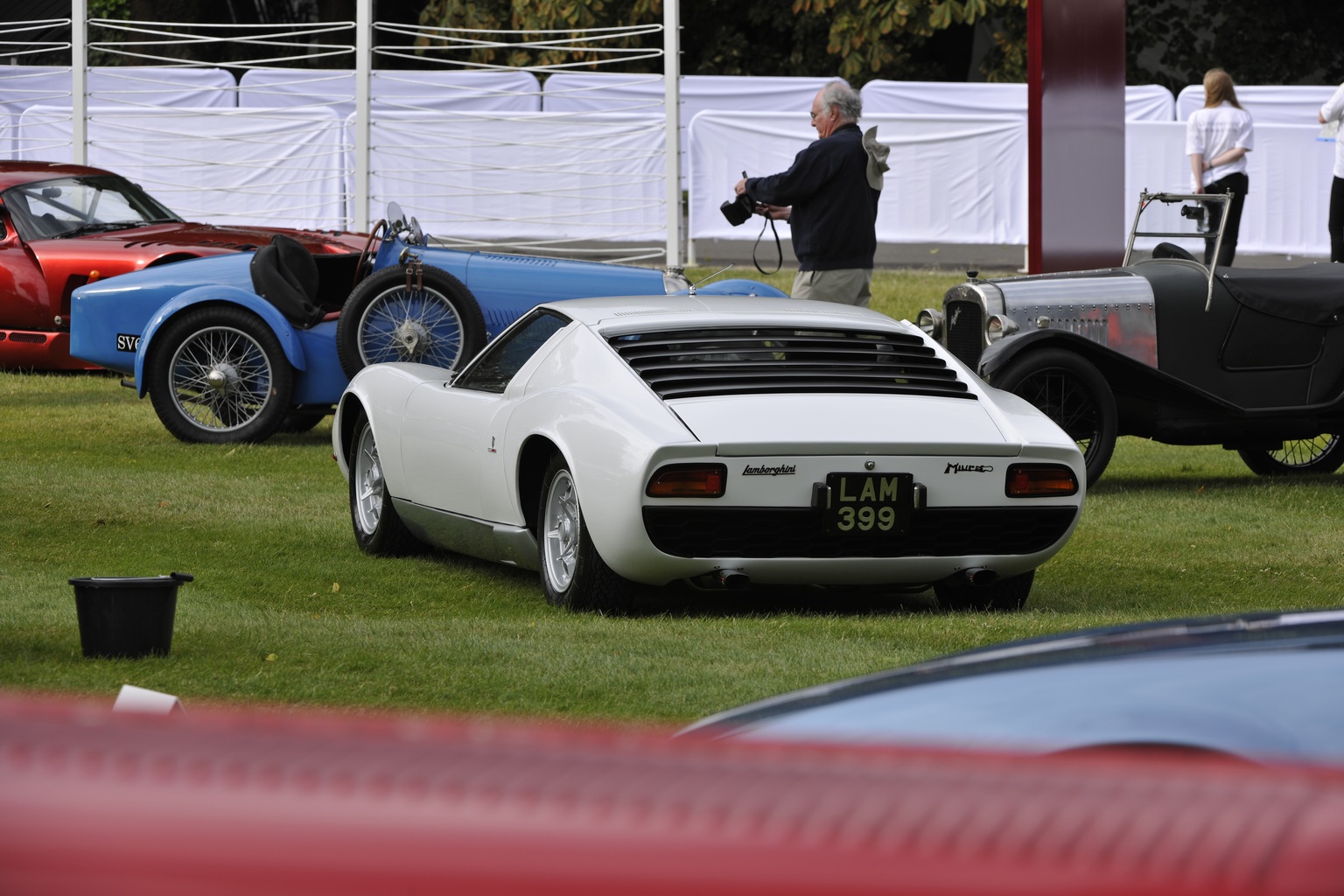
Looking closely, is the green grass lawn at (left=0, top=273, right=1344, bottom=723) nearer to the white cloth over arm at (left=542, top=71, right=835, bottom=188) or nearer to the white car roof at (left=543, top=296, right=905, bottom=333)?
the white car roof at (left=543, top=296, right=905, bottom=333)

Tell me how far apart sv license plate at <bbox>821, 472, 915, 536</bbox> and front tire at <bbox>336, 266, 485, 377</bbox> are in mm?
5160

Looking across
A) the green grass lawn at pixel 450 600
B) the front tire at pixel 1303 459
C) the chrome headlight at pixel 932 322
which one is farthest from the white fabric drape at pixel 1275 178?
the chrome headlight at pixel 932 322

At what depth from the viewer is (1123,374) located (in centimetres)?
1015

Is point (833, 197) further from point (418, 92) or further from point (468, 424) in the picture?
point (418, 92)

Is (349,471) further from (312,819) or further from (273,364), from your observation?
(312,819)

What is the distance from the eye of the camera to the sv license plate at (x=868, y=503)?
619 centimetres

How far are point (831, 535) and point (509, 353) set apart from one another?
1822 mm

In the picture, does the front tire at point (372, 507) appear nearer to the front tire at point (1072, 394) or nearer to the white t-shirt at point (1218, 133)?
the front tire at point (1072, 394)

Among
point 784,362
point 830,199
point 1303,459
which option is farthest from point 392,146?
point 784,362

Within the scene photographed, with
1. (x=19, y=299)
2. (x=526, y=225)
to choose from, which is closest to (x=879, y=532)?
(x=19, y=299)

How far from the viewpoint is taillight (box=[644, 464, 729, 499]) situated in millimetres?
6039

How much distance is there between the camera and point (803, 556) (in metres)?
6.25

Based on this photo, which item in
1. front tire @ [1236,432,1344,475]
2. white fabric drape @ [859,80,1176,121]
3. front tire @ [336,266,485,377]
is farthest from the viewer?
white fabric drape @ [859,80,1176,121]

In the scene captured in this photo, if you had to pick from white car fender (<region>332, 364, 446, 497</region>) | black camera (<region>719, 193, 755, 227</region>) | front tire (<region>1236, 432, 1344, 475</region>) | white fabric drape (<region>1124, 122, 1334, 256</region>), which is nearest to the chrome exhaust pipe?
white car fender (<region>332, 364, 446, 497</region>)
